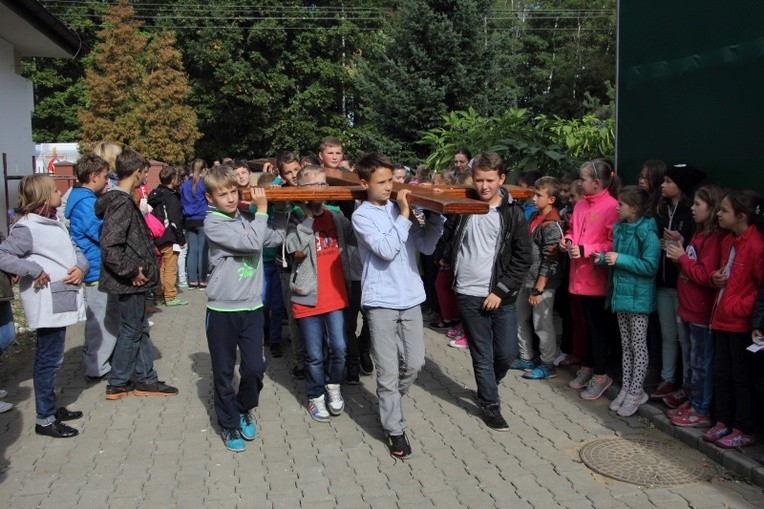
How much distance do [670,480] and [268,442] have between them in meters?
2.76

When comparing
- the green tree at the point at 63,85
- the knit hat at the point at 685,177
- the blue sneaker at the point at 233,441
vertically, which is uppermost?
the green tree at the point at 63,85

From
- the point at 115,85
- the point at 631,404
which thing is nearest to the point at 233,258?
the point at 631,404

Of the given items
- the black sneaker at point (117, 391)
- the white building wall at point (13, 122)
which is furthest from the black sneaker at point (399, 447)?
the white building wall at point (13, 122)

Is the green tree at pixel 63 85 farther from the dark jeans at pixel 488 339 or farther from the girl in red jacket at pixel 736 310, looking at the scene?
the girl in red jacket at pixel 736 310

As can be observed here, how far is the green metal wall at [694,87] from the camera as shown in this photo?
544 centimetres

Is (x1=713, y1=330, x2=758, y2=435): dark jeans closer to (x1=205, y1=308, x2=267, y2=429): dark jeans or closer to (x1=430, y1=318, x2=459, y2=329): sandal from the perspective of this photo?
(x1=205, y1=308, x2=267, y2=429): dark jeans

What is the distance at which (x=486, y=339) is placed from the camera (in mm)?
5609

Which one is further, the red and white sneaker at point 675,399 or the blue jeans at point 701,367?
the red and white sneaker at point 675,399

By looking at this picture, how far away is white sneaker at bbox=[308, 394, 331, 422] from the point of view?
588cm

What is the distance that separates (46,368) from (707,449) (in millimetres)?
4745

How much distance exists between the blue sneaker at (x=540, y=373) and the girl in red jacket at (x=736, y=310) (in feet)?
6.21

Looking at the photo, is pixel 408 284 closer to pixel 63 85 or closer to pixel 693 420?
pixel 693 420

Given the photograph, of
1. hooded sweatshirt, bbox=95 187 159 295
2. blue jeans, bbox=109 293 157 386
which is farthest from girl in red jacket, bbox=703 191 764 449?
blue jeans, bbox=109 293 157 386

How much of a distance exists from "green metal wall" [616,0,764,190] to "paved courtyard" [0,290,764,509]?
2154mm
